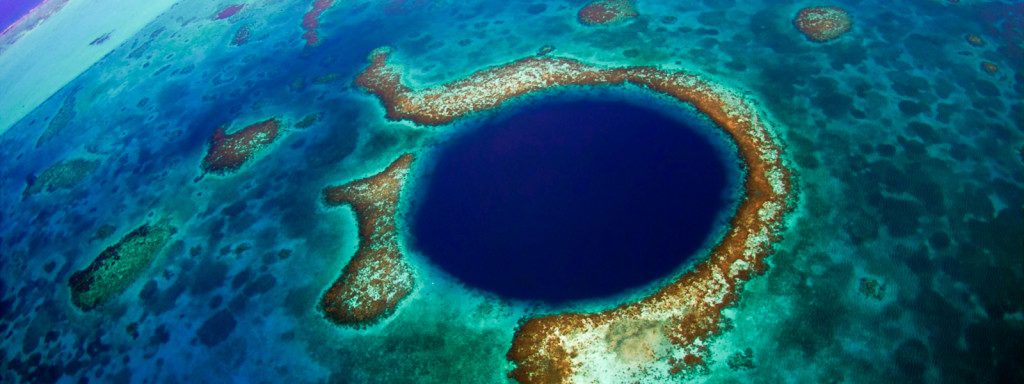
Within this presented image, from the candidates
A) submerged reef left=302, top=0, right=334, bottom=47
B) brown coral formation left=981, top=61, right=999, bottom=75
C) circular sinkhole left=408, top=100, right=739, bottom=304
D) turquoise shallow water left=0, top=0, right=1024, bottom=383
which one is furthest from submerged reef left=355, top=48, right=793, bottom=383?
submerged reef left=302, top=0, right=334, bottom=47

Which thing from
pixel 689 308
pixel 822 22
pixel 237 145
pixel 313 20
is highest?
pixel 313 20

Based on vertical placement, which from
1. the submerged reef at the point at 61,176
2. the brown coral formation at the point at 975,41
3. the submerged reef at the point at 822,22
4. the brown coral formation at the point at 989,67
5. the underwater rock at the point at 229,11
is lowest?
the submerged reef at the point at 61,176

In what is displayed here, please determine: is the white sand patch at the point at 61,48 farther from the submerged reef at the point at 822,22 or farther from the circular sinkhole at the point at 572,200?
the submerged reef at the point at 822,22

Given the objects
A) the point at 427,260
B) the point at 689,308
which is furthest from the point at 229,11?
the point at 689,308

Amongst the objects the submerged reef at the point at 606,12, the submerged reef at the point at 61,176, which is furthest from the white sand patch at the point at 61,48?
the submerged reef at the point at 606,12

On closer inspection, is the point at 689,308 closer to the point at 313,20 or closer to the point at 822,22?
the point at 822,22

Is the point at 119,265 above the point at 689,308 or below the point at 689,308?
below

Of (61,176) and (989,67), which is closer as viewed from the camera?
(989,67)
